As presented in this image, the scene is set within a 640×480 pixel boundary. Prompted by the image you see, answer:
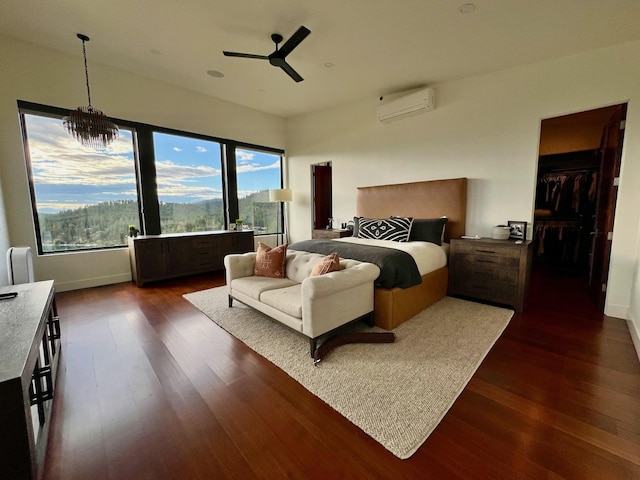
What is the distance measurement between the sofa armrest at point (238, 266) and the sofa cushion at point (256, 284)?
0.07 metres

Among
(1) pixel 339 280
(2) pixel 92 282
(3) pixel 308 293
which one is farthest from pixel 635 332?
(2) pixel 92 282

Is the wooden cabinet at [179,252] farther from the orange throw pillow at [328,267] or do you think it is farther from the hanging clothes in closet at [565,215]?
the hanging clothes in closet at [565,215]

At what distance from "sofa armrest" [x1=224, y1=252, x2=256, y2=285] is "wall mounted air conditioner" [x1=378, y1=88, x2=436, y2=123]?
3148 millimetres

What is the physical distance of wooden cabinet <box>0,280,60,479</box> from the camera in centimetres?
92

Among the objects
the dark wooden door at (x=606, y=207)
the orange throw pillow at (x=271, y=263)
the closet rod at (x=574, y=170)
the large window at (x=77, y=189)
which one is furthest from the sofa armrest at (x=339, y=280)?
the closet rod at (x=574, y=170)

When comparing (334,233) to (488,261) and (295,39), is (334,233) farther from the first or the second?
(295,39)

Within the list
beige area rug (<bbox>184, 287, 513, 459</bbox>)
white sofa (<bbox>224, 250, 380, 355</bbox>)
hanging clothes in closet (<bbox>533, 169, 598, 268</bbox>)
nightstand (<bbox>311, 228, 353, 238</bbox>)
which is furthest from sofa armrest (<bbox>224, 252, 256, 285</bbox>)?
hanging clothes in closet (<bbox>533, 169, 598, 268</bbox>)

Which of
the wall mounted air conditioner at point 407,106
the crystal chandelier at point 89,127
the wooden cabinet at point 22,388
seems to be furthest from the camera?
the wall mounted air conditioner at point 407,106

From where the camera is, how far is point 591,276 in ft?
13.0

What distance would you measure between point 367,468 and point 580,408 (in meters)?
1.37

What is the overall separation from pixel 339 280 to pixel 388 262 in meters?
0.68

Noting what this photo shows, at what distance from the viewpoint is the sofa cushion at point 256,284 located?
2.67m

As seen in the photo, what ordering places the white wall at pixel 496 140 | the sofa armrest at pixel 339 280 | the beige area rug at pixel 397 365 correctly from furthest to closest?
the white wall at pixel 496 140 → the sofa armrest at pixel 339 280 → the beige area rug at pixel 397 365

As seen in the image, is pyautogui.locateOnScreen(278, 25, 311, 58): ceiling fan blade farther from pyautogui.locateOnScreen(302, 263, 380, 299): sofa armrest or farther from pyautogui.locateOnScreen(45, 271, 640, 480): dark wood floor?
pyautogui.locateOnScreen(45, 271, 640, 480): dark wood floor
